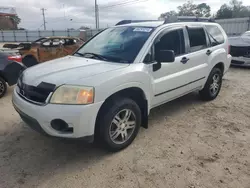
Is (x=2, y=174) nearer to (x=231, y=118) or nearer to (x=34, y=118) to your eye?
(x=34, y=118)

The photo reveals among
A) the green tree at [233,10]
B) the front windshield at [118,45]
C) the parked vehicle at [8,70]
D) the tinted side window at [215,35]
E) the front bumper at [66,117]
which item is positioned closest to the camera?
the front bumper at [66,117]

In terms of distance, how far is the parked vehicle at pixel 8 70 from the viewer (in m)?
5.56

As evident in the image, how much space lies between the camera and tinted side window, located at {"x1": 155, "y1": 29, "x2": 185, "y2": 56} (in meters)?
3.62

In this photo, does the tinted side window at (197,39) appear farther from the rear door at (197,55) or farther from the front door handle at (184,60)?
the front door handle at (184,60)

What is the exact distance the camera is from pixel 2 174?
2.71 metres

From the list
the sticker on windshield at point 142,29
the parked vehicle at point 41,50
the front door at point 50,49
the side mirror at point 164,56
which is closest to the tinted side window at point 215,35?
the sticker on windshield at point 142,29

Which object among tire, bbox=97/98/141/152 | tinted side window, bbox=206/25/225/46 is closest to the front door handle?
tinted side window, bbox=206/25/225/46

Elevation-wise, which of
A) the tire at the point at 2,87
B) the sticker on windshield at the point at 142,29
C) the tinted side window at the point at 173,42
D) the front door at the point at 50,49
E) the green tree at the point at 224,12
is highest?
the green tree at the point at 224,12

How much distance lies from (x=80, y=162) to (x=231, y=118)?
115 inches

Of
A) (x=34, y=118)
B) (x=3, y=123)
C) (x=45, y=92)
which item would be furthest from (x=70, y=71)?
(x=3, y=123)

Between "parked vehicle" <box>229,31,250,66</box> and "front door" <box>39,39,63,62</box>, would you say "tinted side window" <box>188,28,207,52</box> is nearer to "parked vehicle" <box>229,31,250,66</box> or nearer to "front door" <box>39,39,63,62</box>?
"parked vehicle" <box>229,31,250,66</box>

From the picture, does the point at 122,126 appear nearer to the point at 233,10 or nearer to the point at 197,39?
the point at 197,39

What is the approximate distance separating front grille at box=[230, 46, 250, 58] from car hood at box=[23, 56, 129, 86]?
22.6ft

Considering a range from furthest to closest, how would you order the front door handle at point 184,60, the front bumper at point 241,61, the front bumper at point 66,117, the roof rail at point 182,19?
1. the front bumper at point 241,61
2. the roof rail at point 182,19
3. the front door handle at point 184,60
4. the front bumper at point 66,117
